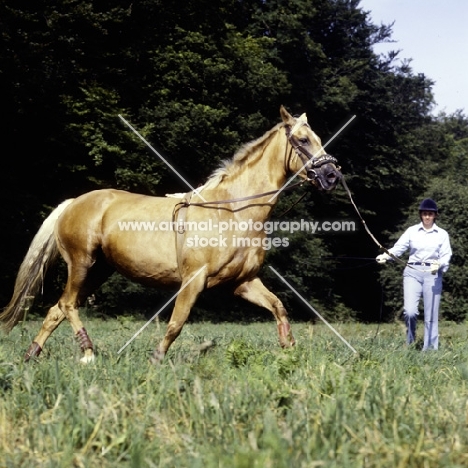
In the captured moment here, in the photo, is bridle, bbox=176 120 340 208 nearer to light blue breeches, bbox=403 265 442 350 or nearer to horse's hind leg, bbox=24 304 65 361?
horse's hind leg, bbox=24 304 65 361

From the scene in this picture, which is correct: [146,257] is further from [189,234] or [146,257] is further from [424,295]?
[424,295]

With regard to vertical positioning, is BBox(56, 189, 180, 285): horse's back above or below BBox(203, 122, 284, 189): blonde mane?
below

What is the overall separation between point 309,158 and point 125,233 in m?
2.15

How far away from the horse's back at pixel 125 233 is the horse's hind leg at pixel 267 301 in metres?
0.73

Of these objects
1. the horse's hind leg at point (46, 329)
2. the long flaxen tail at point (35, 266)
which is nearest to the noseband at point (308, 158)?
the long flaxen tail at point (35, 266)

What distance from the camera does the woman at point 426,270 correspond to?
30.3 ft

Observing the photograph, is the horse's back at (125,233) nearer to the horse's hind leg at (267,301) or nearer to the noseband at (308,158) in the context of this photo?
the horse's hind leg at (267,301)

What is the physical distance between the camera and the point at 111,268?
8570 mm

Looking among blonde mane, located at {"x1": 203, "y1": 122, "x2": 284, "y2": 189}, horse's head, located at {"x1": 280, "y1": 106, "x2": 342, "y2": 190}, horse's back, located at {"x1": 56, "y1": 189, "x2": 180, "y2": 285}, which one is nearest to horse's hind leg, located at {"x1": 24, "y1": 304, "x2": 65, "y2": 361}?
horse's back, located at {"x1": 56, "y1": 189, "x2": 180, "y2": 285}

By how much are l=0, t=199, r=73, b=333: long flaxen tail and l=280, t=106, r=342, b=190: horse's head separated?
9.44 feet

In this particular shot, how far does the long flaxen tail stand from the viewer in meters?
8.36

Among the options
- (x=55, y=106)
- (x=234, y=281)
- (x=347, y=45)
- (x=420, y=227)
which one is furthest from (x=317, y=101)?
(x=234, y=281)

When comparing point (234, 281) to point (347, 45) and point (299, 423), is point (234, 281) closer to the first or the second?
point (299, 423)

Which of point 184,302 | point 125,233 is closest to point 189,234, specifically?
point 184,302
